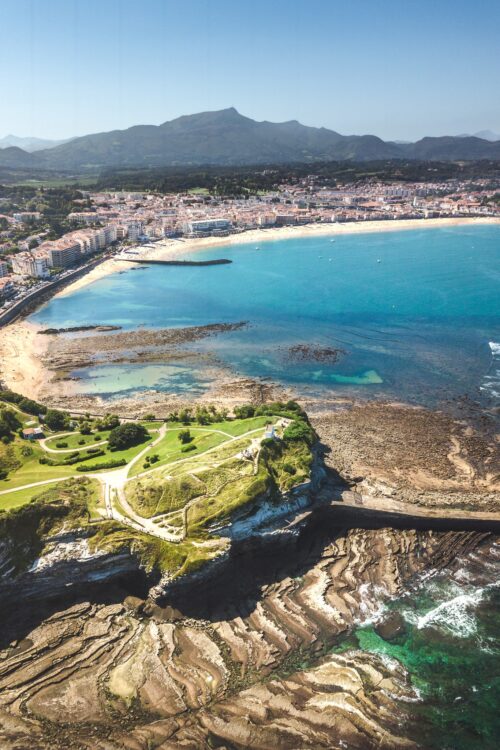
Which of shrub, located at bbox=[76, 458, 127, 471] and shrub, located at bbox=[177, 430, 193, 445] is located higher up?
shrub, located at bbox=[177, 430, 193, 445]

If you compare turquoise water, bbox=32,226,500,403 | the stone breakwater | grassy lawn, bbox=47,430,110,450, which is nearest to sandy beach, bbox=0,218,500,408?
turquoise water, bbox=32,226,500,403

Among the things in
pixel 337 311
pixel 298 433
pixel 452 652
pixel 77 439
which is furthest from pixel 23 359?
pixel 452 652

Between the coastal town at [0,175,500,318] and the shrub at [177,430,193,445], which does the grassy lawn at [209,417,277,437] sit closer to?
the shrub at [177,430,193,445]

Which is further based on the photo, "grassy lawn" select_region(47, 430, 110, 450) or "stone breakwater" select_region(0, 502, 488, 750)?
"grassy lawn" select_region(47, 430, 110, 450)

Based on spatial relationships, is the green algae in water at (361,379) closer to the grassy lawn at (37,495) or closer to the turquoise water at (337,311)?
the turquoise water at (337,311)

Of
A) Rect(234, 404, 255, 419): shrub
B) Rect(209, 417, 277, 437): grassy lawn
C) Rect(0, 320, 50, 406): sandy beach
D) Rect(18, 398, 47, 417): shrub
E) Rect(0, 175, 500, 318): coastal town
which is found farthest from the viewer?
Rect(0, 175, 500, 318): coastal town

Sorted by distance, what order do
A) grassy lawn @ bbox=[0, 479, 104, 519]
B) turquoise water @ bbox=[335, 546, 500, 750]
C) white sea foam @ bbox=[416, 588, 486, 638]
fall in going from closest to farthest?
1. turquoise water @ bbox=[335, 546, 500, 750]
2. white sea foam @ bbox=[416, 588, 486, 638]
3. grassy lawn @ bbox=[0, 479, 104, 519]

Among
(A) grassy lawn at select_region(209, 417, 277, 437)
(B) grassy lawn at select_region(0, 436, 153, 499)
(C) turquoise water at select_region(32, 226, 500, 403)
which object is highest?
(C) turquoise water at select_region(32, 226, 500, 403)
